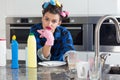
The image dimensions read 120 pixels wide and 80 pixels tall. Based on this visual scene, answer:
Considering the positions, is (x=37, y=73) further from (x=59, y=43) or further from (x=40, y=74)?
(x=59, y=43)

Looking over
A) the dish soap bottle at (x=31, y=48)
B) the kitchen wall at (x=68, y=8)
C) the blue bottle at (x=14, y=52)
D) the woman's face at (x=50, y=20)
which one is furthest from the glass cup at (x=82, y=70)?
the kitchen wall at (x=68, y=8)

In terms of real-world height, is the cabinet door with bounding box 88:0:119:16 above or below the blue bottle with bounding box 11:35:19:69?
above

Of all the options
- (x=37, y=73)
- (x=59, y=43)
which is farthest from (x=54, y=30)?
(x=37, y=73)

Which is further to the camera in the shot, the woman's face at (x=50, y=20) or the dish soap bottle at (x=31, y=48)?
the woman's face at (x=50, y=20)

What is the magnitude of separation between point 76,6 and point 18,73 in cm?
156

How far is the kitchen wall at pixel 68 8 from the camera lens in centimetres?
291

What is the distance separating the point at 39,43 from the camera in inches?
93.0

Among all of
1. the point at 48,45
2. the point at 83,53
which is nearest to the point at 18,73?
the point at 48,45

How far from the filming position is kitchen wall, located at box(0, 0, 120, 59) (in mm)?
2912

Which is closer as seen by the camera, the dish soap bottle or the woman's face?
the dish soap bottle

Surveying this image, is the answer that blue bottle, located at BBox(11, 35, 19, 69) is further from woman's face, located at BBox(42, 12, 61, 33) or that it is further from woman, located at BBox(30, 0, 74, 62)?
woman's face, located at BBox(42, 12, 61, 33)

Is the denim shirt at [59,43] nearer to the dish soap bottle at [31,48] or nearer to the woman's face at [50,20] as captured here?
the woman's face at [50,20]

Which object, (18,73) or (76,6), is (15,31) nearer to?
(76,6)

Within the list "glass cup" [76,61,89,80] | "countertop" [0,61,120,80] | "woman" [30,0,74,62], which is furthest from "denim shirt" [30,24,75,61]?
"glass cup" [76,61,89,80]
